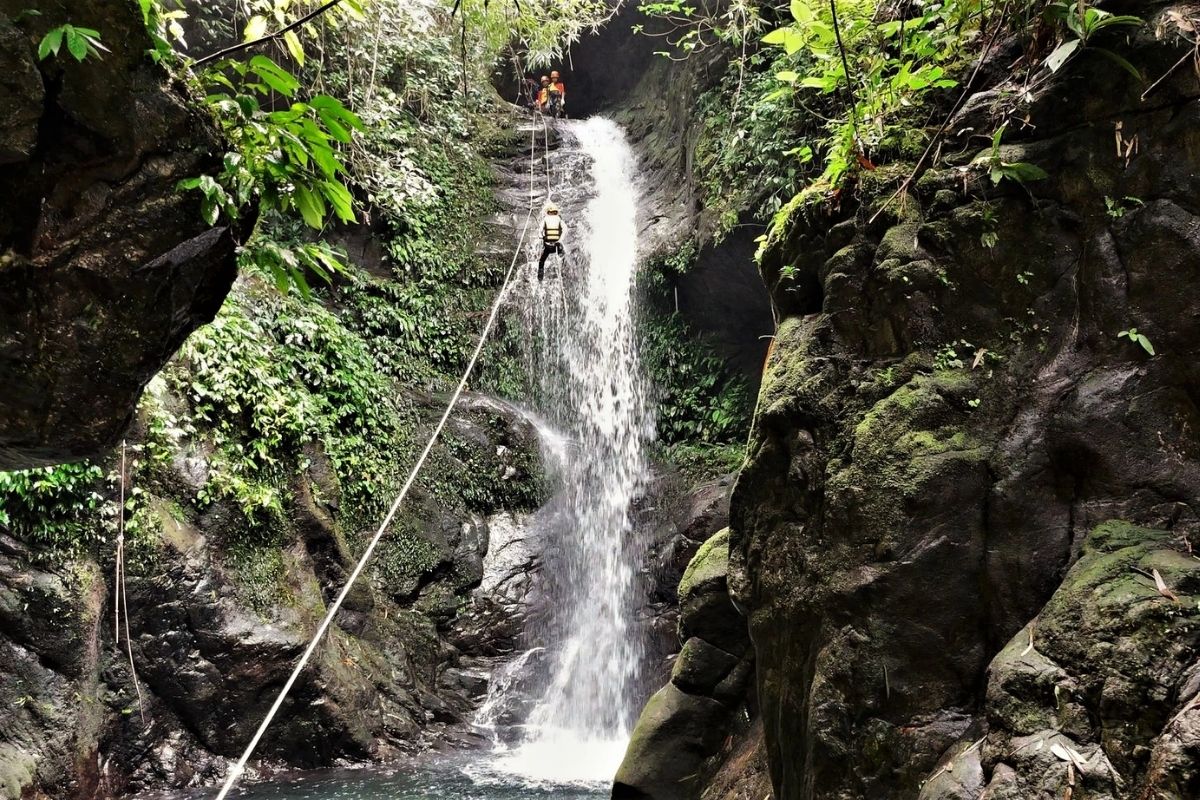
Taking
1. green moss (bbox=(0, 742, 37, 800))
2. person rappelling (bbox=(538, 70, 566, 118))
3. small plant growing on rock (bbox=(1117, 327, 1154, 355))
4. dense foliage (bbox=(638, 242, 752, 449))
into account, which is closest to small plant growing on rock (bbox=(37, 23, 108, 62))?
small plant growing on rock (bbox=(1117, 327, 1154, 355))

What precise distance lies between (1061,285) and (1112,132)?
0.69m

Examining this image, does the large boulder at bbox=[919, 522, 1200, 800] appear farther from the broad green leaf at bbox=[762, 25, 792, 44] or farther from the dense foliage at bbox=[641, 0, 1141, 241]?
the broad green leaf at bbox=[762, 25, 792, 44]

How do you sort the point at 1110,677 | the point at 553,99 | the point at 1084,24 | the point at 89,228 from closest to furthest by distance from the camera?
1. the point at 1110,677
2. the point at 89,228
3. the point at 1084,24
4. the point at 553,99

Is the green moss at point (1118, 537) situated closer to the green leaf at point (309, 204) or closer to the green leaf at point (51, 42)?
the green leaf at point (309, 204)

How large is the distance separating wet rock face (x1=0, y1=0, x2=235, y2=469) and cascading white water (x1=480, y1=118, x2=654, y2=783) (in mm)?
6066

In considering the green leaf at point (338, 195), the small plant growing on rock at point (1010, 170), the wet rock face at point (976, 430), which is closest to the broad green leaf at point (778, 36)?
the wet rock face at point (976, 430)

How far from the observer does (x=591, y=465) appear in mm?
12016

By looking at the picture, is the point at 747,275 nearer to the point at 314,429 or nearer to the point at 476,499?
the point at 476,499

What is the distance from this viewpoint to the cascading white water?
938cm

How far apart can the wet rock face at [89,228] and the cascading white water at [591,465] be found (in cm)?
607

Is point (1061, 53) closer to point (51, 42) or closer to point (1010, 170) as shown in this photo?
point (1010, 170)

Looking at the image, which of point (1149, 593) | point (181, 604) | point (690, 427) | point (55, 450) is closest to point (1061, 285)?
point (1149, 593)

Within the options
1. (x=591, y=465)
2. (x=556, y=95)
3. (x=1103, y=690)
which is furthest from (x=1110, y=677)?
(x=556, y=95)

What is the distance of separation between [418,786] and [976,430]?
611 cm
